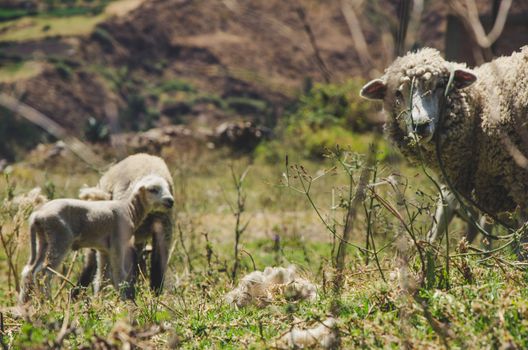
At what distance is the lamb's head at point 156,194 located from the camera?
19.5 ft

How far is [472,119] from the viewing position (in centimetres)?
503

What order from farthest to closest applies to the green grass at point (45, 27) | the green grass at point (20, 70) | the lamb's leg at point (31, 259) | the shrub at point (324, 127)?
the green grass at point (45, 27) < the green grass at point (20, 70) < the shrub at point (324, 127) < the lamb's leg at point (31, 259)

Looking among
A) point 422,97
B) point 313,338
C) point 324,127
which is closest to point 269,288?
point 313,338

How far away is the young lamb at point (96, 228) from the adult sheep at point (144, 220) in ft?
0.67

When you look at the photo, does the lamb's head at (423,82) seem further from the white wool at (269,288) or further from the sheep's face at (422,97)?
the white wool at (269,288)

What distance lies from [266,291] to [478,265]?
1.30 m

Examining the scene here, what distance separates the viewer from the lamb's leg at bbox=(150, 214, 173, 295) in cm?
594

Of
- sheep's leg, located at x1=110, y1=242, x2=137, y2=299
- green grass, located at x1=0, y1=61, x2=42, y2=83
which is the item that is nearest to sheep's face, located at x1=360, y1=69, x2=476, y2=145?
sheep's leg, located at x1=110, y1=242, x2=137, y2=299

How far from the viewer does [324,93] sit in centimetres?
2225

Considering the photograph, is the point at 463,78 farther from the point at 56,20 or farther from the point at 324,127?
the point at 56,20

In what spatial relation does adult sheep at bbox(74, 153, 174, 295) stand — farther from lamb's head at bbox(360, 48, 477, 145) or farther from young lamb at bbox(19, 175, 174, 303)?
lamb's head at bbox(360, 48, 477, 145)

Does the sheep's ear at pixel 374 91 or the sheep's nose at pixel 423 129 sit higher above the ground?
the sheep's ear at pixel 374 91

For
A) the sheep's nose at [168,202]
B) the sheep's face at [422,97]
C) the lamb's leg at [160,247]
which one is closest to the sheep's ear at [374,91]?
the sheep's face at [422,97]

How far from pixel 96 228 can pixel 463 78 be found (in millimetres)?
3181
